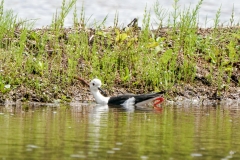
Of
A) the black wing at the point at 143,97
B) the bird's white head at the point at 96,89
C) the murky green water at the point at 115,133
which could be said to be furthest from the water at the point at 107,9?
the murky green water at the point at 115,133

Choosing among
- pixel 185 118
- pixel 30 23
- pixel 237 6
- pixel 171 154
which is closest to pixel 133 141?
pixel 171 154

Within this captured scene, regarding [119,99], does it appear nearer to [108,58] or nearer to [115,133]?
[108,58]

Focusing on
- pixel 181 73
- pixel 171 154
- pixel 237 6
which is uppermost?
pixel 237 6

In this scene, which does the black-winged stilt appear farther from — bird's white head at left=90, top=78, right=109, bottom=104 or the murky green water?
the murky green water

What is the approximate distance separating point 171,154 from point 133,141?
3.04ft

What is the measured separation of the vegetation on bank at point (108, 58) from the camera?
14.9 meters

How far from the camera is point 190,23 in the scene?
55.7 feet

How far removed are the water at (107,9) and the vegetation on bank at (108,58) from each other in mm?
2165

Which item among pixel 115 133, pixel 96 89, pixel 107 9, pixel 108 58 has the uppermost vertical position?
pixel 107 9

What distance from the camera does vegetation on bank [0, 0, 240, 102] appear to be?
14891 millimetres

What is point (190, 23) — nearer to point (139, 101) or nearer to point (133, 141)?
point (139, 101)

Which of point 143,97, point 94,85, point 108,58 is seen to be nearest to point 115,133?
point 143,97

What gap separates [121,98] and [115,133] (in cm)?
413

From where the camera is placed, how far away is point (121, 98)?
14.6 m
